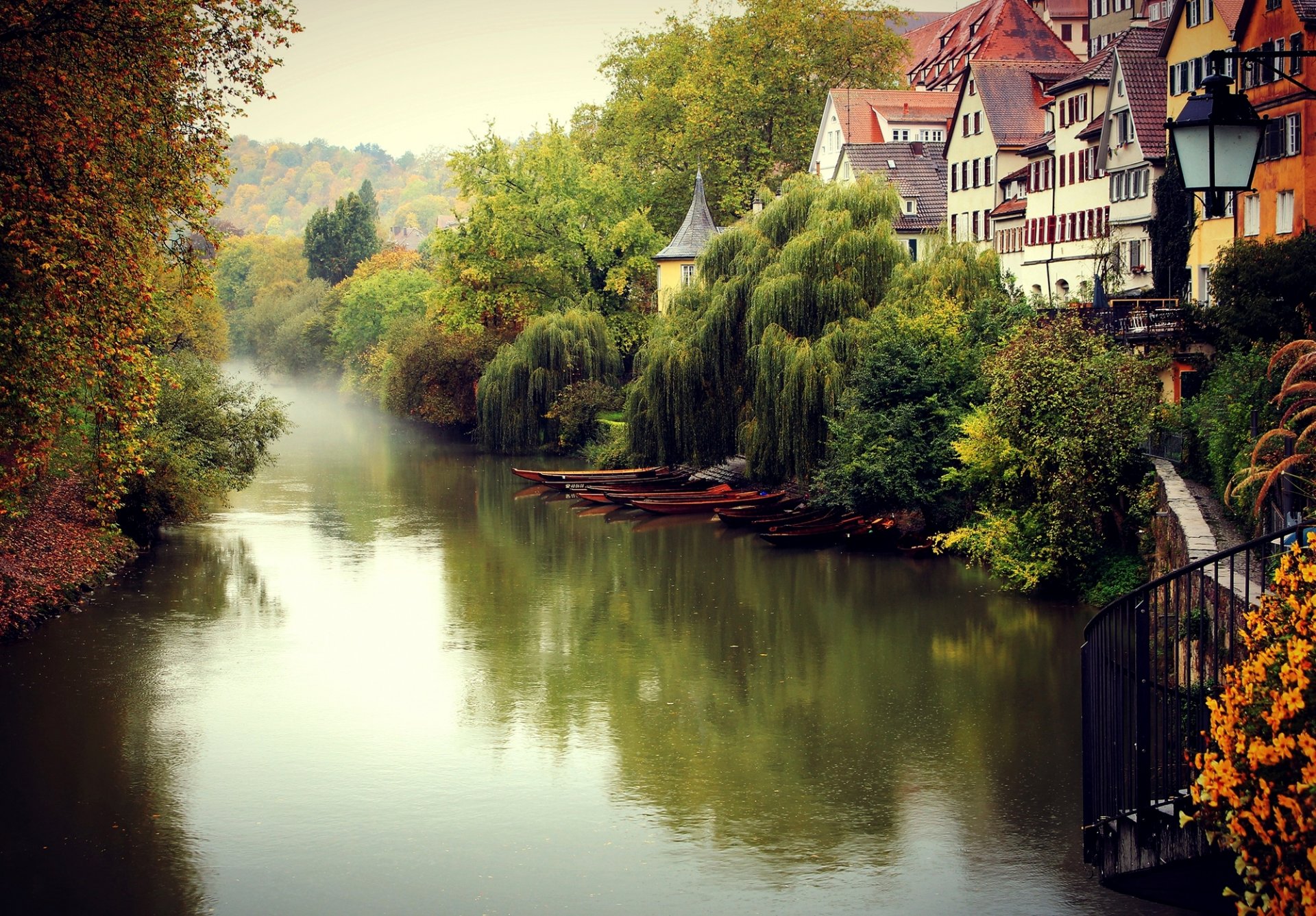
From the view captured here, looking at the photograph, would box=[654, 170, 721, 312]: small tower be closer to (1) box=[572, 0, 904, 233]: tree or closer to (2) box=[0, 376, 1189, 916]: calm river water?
(1) box=[572, 0, 904, 233]: tree

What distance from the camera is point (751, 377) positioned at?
4044 centimetres

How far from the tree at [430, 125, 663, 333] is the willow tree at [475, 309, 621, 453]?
4.66 m

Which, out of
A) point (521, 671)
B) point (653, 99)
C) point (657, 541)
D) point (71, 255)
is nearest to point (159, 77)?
point (71, 255)

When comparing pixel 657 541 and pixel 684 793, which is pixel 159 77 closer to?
pixel 684 793

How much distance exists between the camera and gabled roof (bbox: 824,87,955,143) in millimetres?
68000

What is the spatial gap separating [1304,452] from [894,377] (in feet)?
54.5

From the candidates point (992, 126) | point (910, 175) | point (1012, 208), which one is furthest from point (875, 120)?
point (1012, 208)

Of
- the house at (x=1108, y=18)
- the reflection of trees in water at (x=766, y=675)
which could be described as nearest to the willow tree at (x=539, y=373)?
the reflection of trees in water at (x=766, y=675)

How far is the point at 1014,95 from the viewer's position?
5762 centimetres

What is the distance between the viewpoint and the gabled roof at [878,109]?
68.0 meters

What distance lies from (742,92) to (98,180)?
58.5m

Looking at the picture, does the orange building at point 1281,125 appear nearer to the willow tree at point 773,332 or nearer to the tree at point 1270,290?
the tree at point 1270,290

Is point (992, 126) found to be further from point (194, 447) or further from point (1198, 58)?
point (194, 447)

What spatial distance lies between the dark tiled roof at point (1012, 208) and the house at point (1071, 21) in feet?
92.4
